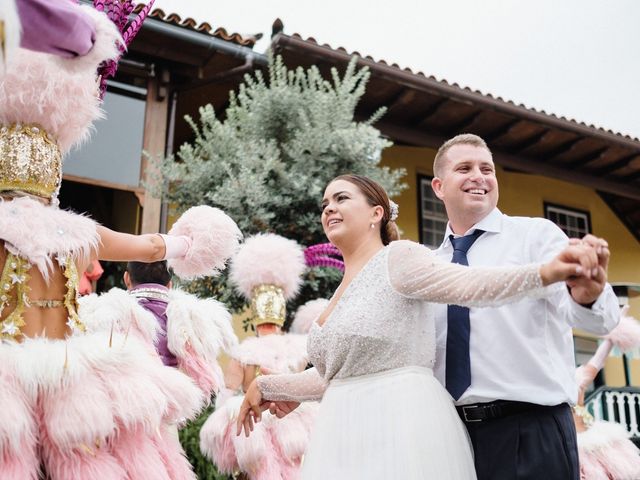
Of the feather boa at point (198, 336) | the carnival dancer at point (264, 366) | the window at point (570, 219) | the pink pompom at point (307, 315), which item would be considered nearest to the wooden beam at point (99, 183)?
the carnival dancer at point (264, 366)

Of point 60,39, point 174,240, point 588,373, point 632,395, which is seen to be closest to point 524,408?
point 174,240

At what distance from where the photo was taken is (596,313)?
2201mm

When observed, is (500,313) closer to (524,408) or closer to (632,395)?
(524,408)

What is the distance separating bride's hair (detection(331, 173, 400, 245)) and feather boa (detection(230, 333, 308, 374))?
98.9 inches

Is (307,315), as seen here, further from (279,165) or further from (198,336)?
(198,336)

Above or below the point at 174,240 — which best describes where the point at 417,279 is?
below

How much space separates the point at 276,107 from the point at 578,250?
Result: 5.95m

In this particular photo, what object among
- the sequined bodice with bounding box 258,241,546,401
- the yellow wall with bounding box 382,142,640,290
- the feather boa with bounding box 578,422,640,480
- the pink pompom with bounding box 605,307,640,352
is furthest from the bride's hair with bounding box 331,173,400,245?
the yellow wall with bounding box 382,142,640,290

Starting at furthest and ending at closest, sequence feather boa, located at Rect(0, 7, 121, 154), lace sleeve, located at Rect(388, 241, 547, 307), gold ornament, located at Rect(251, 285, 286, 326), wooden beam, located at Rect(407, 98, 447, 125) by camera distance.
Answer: wooden beam, located at Rect(407, 98, 447, 125)
gold ornament, located at Rect(251, 285, 286, 326)
feather boa, located at Rect(0, 7, 121, 154)
lace sleeve, located at Rect(388, 241, 547, 307)

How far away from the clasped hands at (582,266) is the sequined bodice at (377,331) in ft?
1.87

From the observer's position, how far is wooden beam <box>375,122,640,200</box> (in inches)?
445

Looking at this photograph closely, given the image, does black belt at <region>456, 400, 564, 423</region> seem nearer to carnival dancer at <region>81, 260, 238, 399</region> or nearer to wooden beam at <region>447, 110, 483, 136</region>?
carnival dancer at <region>81, 260, 238, 399</region>

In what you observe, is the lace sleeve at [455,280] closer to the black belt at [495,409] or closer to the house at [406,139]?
the black belt at [495,409]

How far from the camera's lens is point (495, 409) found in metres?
2.54
